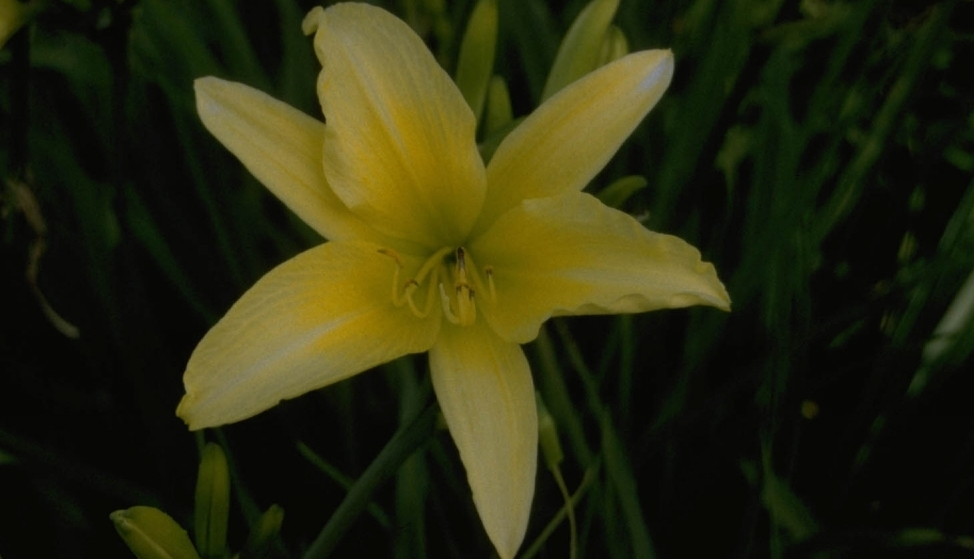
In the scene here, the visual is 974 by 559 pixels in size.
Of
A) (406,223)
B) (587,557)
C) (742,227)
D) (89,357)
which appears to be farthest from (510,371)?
(89,357)

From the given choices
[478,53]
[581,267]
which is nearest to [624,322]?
[581,267]

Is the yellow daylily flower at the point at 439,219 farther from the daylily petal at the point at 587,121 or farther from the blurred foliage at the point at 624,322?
the blurred foliage at the point at 624,322

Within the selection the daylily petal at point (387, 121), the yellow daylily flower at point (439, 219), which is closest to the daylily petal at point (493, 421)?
the yellow daylily flower at point (439, 219)

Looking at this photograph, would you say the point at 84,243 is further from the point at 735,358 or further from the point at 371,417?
the point at 735,358

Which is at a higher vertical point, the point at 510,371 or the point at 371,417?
the point at 510,371

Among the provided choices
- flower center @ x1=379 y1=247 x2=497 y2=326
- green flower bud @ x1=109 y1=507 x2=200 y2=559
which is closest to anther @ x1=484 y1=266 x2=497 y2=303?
flower center @ x1=379 y1=247 x2=497 y2=326

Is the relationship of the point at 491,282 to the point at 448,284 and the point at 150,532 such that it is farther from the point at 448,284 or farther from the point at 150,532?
the point at 150,532
